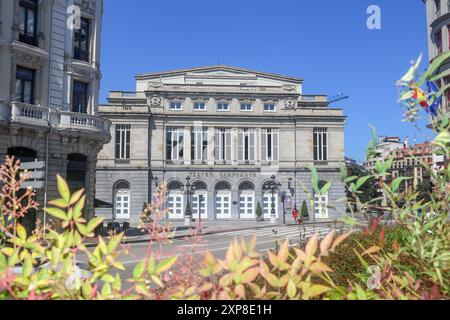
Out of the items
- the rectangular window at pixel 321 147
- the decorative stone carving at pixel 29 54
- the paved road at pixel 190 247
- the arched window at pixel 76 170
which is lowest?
the paved road at pixel 190 247

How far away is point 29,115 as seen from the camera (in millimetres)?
22406

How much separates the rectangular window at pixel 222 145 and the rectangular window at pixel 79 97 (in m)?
26.7

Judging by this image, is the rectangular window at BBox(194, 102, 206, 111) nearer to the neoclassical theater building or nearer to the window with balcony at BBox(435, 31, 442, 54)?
the neoclassical theater building

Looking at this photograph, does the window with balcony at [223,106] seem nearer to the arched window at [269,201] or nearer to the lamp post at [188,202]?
the lamp post at [188,202]

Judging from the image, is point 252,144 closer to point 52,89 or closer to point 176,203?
point 176,203

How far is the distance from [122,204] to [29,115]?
93.7ft

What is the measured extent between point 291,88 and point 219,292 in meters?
52.6

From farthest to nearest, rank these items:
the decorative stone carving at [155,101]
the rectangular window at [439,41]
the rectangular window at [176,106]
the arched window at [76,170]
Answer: the rectangular window at [176,106]
the decorative stone carving at [155,101]
the rectangular window at [439,41]
the arched window at [76,170]

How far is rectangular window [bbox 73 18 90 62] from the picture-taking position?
26.1 meters

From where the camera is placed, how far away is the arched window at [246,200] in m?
51.4

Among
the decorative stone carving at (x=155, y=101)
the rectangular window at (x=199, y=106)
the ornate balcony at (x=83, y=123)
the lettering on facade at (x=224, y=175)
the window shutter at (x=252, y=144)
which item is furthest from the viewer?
the rectangular window at (x=199, y=106)

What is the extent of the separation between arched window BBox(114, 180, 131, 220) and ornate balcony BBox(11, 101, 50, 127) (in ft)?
90.5

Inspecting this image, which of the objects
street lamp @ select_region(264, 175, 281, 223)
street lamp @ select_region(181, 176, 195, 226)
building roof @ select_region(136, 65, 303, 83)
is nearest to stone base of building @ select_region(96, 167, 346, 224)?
street lamp @ select_region(264, 175, 281, 223)

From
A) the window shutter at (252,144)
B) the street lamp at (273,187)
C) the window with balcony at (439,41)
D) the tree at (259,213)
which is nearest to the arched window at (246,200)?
the tree at (259,213)
